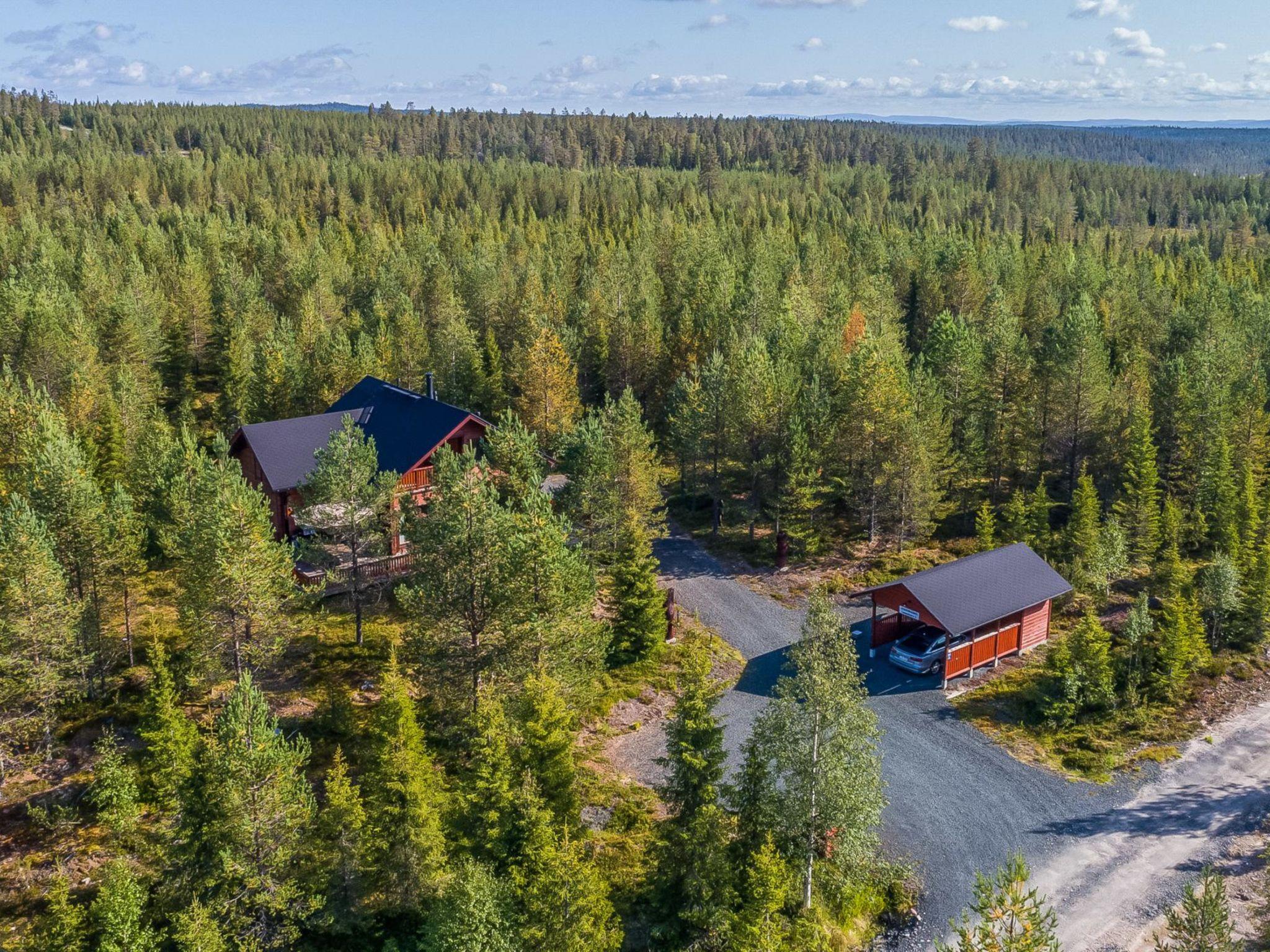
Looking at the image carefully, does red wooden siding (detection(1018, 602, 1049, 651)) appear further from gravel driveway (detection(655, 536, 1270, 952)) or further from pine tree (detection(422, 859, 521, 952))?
pine tree (detection(422, 859, 521, 952))

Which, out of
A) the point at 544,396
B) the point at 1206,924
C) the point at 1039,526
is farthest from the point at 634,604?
the point at 1206,924

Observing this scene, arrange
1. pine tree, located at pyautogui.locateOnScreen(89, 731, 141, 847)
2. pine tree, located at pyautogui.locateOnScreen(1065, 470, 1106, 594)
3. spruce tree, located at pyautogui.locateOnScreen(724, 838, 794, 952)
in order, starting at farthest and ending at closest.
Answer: pine tree, located at pyautogui.locateOnScreen(1065, 470, 1106, 594), pine tree, located at pyautogui.locateOnScreen(89, 731, 141, 847), spruce tree, located at pyautogui.locateOnScreen(724, 838, 794, 952)

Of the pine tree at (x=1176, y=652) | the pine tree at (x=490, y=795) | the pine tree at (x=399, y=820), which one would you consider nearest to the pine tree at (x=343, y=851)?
the pine tree at (x=399, y=820)

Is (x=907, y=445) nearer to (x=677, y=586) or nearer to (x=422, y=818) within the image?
(x=677, y=586)

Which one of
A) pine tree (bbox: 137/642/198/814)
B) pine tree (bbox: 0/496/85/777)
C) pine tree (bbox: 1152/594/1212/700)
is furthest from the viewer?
pine tree (bbox: 1152/594/1212/700)

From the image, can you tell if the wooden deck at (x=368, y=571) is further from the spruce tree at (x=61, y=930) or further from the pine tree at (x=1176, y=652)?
the pine tree at (x=1176, y=652)

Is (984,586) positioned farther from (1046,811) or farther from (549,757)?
(549,757)

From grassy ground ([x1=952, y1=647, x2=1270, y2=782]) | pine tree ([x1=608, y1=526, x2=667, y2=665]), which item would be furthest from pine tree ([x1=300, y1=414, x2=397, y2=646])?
grassy ground ([x1=952, y1=647, x2=1270, y2=782])
